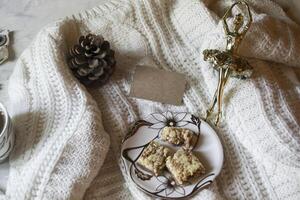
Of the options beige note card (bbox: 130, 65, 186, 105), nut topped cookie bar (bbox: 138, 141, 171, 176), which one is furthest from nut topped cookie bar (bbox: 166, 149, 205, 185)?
beige note card (bbox: 130, 65, 186, 105)

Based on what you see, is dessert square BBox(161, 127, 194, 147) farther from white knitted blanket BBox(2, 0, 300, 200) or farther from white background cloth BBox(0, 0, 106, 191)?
white background cloth BBox(0, 0, 106, 191)

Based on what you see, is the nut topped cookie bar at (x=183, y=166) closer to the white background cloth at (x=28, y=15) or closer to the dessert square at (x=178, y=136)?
the dessert square at (x=178, y=136)

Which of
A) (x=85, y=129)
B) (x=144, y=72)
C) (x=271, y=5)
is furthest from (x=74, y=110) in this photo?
(x=271, y=5)

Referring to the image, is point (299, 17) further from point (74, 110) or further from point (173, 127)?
point (74, 110)

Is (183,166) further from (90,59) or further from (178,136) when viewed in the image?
(90,59)

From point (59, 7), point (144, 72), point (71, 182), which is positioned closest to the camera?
point (71, 182)

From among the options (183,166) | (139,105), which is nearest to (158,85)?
(139,105)
